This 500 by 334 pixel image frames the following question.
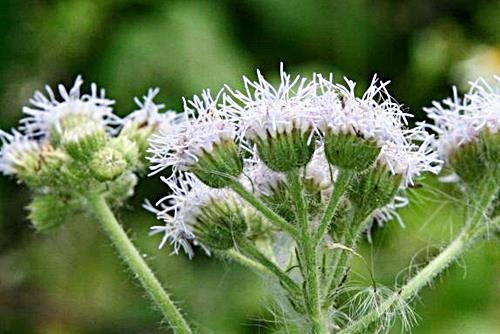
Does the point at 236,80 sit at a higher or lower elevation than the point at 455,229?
higher

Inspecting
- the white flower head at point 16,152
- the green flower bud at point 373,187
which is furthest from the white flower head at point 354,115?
the white flower head at point 16,152

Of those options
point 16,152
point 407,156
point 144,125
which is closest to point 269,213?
point 407,156

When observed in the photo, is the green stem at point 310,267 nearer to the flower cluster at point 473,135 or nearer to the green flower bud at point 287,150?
the green flower bud at point 287,150

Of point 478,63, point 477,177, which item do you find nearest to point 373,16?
point 478,63

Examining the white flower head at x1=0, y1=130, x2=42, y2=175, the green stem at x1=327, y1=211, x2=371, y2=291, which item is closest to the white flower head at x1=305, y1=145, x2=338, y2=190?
the green stem at x1=327, y1=211, x2=371, y2=291

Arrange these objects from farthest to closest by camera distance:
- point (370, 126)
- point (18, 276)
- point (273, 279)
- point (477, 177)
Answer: point (18, 276) < point (477, 177) < point (273, 279) < point (370, 126)

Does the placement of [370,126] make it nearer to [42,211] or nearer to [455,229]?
[42,211]

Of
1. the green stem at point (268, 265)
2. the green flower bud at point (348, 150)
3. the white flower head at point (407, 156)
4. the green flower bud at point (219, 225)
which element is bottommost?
the green stem at point (268, 265)
